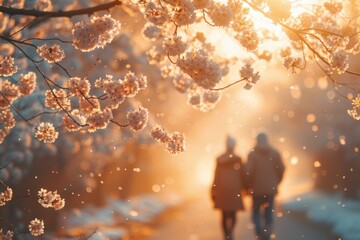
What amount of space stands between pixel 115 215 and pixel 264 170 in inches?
253

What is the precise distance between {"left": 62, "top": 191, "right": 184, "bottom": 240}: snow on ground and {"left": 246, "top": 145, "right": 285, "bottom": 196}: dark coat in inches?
128

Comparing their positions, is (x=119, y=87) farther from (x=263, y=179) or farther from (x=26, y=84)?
(x=263, y=179)

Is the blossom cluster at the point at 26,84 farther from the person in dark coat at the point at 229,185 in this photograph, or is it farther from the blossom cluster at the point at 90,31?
the person in dark coat at the point at 229,185

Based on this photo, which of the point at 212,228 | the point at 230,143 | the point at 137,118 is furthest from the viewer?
the point at 212,228

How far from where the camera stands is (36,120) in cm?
1353

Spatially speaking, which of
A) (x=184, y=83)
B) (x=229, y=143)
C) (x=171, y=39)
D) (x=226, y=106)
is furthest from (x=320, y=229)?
(x=226, y=106)

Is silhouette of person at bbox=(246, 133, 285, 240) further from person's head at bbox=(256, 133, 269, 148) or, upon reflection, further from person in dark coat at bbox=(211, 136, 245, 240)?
person in dark coat at bbox=(211, 136, 245, 240)

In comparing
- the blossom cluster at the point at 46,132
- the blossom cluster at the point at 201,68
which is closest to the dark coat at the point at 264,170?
the blossom cluster at the point at 46,132

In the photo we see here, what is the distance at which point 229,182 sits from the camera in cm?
Result: 963

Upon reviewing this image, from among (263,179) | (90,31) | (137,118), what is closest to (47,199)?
(137,118)

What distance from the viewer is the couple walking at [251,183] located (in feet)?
31.6

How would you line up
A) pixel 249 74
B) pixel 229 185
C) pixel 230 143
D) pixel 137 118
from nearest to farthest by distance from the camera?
pixel 249 74, pixel 137 118, pixel 229 185, pixel 230 143

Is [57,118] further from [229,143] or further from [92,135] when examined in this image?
[229,143]

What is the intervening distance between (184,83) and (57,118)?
5.22 metres
